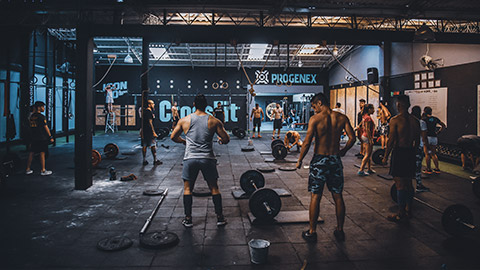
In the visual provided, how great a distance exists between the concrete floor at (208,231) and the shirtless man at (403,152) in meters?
0.36

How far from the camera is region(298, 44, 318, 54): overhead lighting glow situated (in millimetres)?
16677

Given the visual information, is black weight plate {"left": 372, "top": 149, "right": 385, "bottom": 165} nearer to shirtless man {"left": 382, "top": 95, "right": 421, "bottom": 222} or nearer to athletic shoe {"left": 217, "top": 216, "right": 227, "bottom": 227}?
shirtless man {"left": 382, "top": 95, "right": 421, "bottom": 222}

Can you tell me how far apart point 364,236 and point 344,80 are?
15.8 meters

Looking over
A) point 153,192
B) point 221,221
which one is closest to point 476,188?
point 221,221

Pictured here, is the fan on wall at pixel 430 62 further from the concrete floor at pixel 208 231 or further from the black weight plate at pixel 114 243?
the black weight plate at pixel 114 243

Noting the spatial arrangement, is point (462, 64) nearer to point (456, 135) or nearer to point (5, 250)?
point (456, 135)

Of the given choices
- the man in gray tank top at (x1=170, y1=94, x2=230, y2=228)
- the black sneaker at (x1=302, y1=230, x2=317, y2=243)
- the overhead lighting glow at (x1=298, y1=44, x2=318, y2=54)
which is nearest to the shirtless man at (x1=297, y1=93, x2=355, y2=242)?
the black sneaker at (x1=302, y1=230, x2=317, y2=243)

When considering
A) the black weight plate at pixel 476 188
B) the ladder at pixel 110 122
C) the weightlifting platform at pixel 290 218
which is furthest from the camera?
the ladder at pixel 110 122

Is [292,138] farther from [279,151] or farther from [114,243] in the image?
[114,243]

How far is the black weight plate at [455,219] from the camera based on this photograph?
351 centimetres

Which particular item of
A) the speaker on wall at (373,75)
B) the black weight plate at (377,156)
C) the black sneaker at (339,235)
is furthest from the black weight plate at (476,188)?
the speaker on wall at (373,75)

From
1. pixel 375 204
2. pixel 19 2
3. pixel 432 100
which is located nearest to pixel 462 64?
pixel 432 100

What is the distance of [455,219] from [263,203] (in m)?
2.26

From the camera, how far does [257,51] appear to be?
17.1 m
